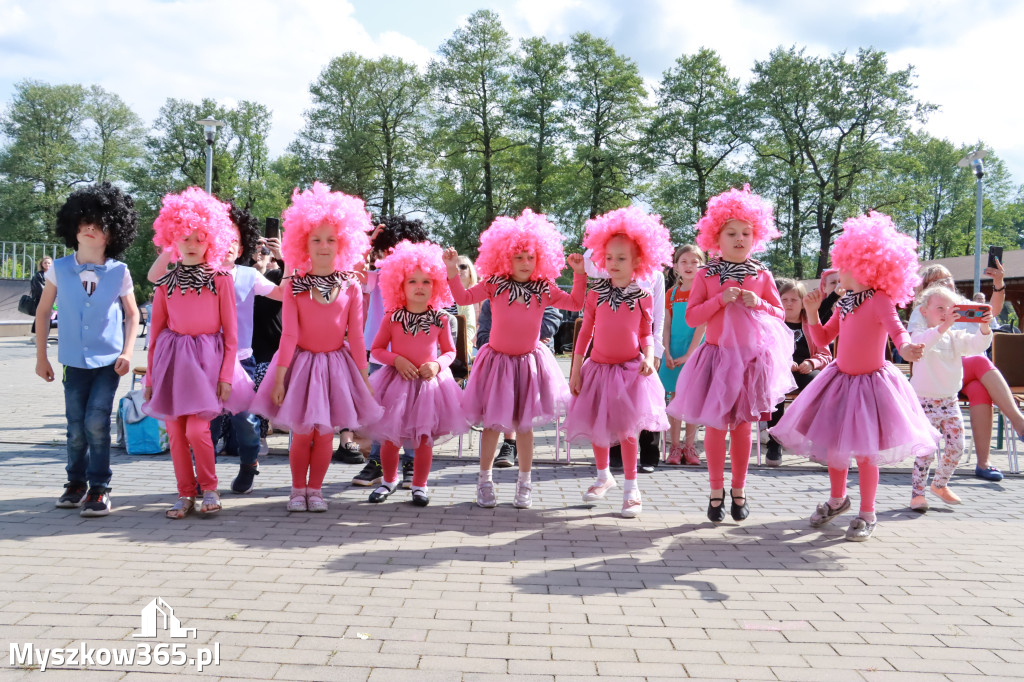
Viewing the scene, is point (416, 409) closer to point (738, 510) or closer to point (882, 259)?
point (738, 510)

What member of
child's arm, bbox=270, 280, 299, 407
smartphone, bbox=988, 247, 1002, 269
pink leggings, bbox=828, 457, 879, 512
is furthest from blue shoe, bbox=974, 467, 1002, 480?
child's arm, bbox=270, 280, 299, 407

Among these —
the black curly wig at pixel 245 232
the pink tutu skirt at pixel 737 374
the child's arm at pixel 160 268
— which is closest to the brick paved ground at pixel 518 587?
the pink tutu skirt at pixel 737 374

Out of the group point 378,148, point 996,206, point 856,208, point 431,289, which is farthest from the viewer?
point 996,206

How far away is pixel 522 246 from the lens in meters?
5.85

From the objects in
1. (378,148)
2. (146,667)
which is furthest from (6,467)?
(378,148)

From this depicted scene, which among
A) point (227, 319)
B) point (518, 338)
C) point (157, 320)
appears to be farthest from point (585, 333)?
point (157, 320)

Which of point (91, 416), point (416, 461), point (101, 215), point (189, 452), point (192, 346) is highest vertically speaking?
point (101, 215)

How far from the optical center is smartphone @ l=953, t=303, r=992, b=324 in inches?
236

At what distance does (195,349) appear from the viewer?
210 inches

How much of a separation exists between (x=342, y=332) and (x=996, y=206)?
214ft

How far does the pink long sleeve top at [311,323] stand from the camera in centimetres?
547

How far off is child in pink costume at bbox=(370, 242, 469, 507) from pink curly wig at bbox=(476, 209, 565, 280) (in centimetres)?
38

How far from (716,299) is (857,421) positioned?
122 cm

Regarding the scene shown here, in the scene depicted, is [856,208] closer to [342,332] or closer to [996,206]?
[996,206]
